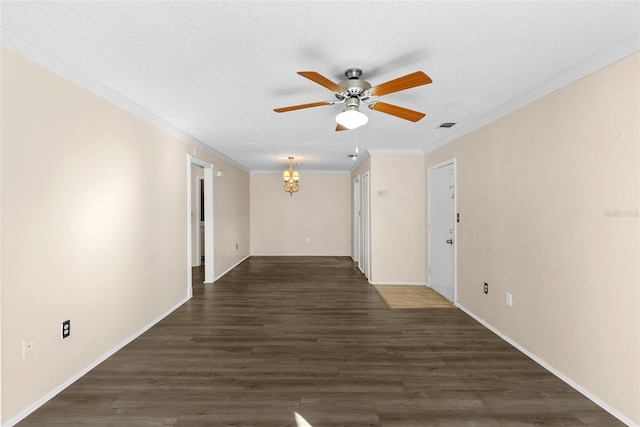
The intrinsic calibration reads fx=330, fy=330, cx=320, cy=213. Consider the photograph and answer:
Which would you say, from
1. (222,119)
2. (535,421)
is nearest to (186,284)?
(222,119)

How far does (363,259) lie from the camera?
690cm

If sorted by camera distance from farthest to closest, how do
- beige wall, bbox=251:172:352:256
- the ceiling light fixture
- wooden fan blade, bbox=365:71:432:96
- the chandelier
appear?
beige wall, bbox=251:172:352:256, the chandelier, the ceiling light fixture, wooden fan blade, bbox=365:71:432:96

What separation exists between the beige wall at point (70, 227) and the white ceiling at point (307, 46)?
11.3 inches

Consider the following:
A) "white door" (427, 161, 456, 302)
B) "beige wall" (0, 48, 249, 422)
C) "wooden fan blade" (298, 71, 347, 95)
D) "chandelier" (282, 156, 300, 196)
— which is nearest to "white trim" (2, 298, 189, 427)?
"beige wall" (0, 48, 249, 422)

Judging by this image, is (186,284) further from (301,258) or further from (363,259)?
(301,258)

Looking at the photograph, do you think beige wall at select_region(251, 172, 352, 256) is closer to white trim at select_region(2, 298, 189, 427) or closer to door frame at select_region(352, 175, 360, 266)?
door frame at select_region(352, 175, 360, 266)

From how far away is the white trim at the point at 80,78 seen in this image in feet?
6.63

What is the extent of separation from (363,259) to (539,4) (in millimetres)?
5590

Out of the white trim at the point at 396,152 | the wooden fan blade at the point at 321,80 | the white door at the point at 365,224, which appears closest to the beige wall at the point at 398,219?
the white trim at the point at 396,152

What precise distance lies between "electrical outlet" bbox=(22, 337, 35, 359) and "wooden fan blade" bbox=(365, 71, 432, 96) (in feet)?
9.31

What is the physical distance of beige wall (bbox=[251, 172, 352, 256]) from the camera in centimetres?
921

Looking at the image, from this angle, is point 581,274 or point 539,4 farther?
point 581,274

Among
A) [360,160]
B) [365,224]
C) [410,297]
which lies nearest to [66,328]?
[410,297]

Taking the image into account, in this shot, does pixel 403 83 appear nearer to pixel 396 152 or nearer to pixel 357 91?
pixel 357 91
